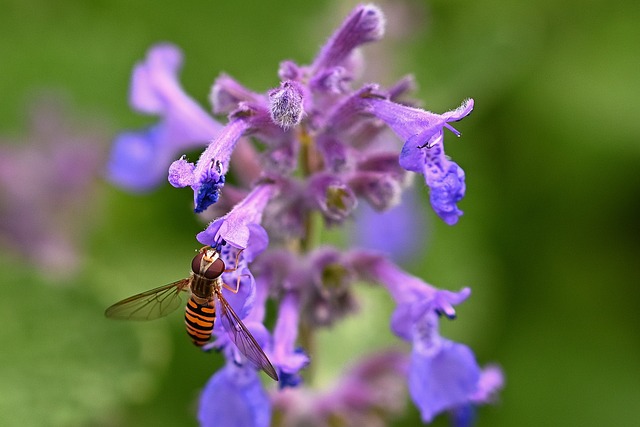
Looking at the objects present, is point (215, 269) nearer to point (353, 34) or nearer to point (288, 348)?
point (288, 348)

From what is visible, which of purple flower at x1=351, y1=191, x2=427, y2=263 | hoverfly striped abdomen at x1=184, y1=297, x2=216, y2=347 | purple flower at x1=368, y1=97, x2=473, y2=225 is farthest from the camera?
purple flower at x1=351, y1=191, x2=427, y2=263

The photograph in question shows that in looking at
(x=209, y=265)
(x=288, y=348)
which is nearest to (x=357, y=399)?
(x=288, y=348)

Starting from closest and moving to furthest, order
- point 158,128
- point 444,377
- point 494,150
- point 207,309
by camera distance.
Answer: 1. point 207,309
2. point 444,377
3. point 158,128
4. point 494,150

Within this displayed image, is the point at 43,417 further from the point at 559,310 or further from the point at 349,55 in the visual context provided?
the point at 559,310

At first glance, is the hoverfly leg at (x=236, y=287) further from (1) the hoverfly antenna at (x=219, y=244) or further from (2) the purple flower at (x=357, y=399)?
(2) the purple flower at (x=357, y=399)

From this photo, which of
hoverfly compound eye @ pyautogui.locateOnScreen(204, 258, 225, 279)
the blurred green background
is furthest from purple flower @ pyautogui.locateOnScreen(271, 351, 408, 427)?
the blurred green background

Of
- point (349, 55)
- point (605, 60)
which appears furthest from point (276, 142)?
point (605, 60)

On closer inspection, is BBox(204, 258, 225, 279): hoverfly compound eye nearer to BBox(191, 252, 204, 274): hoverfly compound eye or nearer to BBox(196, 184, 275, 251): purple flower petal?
BBox(191, 252, 204, 274): hoverfly compound eye

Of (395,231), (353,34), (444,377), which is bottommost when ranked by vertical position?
(395,231)
